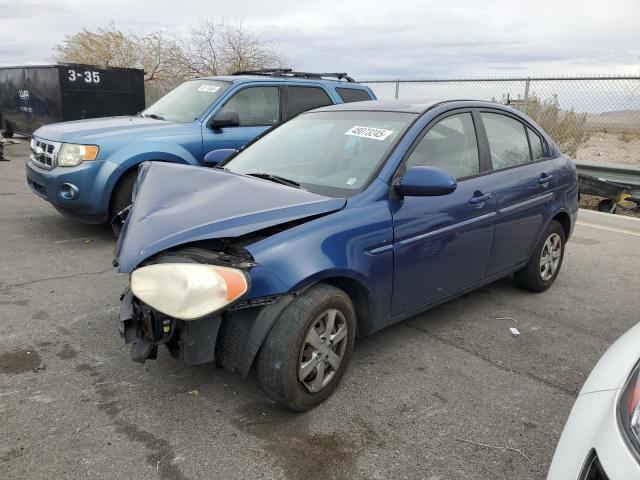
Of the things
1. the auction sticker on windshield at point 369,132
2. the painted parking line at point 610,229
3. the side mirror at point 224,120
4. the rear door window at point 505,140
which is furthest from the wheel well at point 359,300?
the painted parking line at point 610,229

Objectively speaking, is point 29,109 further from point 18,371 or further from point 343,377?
point 343,377

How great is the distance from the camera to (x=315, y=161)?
3709 mm

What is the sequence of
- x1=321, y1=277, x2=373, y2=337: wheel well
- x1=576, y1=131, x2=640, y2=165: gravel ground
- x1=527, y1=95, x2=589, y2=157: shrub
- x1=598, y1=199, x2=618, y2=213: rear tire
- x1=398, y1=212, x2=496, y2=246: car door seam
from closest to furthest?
x1=321, y1=277, x2=373, y2=337: wheel well → x1=398, y1=212, x2=496, y2=246: car door seam → x1=598, y1=199, x2=618, y2=213: rear tire → x1=527, y1=95, x2=589, y2=157: shrub → x1=576, y1=131, x2=640, y2=165: gravel ground

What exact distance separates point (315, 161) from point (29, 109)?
46.1ft

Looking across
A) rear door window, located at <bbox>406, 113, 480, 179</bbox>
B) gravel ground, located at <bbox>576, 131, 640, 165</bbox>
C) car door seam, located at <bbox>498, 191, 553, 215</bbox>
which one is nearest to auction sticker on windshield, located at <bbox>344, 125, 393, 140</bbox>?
rear door window, located at <bbox>406, 113, 480, 179</bbox>

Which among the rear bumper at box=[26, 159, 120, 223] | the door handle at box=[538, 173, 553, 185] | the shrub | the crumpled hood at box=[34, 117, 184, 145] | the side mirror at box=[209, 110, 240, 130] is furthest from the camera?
the shrub

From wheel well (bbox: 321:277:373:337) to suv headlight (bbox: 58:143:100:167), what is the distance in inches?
147

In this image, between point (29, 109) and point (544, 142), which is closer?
point (544, 142)

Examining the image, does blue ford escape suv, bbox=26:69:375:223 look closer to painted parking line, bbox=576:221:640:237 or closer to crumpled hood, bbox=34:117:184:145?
crumpled hood, bbox=34:117:184:145

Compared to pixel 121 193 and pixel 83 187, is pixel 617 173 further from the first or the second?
pixel 83 187

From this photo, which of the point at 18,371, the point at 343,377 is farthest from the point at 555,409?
the point at 18,371

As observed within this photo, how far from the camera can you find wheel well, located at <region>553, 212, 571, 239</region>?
4996 mm

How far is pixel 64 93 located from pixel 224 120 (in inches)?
361

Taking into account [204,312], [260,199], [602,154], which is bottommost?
[602,154]
